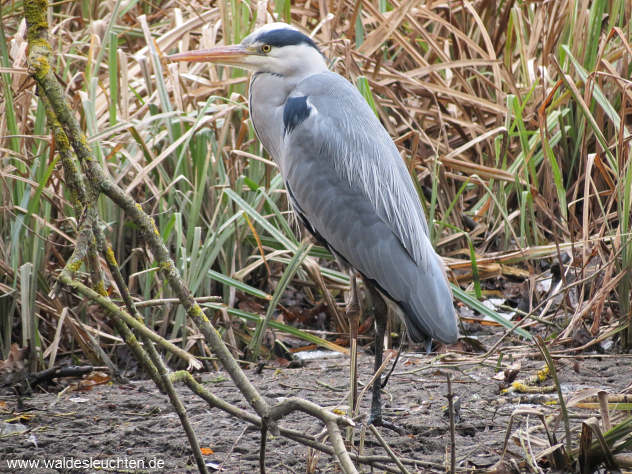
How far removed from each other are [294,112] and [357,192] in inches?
16.3

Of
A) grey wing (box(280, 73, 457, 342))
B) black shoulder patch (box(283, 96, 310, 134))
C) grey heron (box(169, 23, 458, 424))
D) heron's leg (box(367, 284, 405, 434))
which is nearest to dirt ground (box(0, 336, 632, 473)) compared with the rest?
heron's leg (box(367, 284, 405, 434))

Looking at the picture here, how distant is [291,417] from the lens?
2.78 meters

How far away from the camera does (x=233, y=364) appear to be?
163cm

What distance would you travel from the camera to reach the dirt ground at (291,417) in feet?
7.60

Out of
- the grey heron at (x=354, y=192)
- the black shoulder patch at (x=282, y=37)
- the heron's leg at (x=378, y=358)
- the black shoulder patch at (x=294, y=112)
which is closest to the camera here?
the heron's leg at (x=378, y=358)

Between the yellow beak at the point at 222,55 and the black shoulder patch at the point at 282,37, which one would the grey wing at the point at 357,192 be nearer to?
the black shoulder patch at the point at 282,37

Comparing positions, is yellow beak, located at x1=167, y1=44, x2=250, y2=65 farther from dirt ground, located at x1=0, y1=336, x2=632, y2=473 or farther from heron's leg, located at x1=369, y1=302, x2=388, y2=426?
dirt ground, located at x1=0, y1=336, x2=632, y2=473

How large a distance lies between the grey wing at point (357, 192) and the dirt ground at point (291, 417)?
42 centimetres

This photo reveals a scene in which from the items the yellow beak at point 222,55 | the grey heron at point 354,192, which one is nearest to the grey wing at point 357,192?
the grey heron at point 354,192

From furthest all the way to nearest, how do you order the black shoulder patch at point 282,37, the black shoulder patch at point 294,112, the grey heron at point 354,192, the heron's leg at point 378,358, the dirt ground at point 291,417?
the black shoulder patch at point 282,37, the black shoulder patch at point 294,112, the grey heron at point 354,192, the heron's leg at point 378,358, the dirt ground at point 291,417

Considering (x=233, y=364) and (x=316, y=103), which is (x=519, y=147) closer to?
(x=316, y=103)

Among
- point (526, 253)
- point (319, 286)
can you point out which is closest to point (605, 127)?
point (526, 253)

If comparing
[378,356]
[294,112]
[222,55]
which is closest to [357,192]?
[294,112]

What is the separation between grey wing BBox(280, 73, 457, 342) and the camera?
2.95 m
